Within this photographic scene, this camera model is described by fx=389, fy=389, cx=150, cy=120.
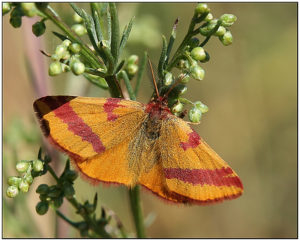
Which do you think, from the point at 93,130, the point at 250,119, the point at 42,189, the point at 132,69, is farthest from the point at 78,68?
the point at 250,119

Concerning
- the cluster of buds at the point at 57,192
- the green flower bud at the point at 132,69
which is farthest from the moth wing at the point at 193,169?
the cluster of buds at the point at 57,192

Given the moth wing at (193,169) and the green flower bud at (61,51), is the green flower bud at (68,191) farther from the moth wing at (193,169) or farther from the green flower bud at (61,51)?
the green flower bud at (61,51)

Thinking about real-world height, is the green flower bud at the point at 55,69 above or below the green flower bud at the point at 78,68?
below

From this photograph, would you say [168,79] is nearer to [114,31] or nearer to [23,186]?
[114,31]

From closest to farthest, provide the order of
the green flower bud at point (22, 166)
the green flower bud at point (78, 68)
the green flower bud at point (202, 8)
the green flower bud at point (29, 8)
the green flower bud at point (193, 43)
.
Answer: the green flower bud at point (29, 8) → the green flower bud at point (78, 68) → the green flower bud at point (202, 8) → the green flower bud at point (193, 43) → the green flower bud at point (22, 166)

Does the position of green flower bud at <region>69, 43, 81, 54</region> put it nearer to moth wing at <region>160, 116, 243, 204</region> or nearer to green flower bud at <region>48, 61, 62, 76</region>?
green flower bud at <region>48, 61, 62, 76</region>

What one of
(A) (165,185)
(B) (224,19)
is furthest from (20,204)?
(B) (224,19)
